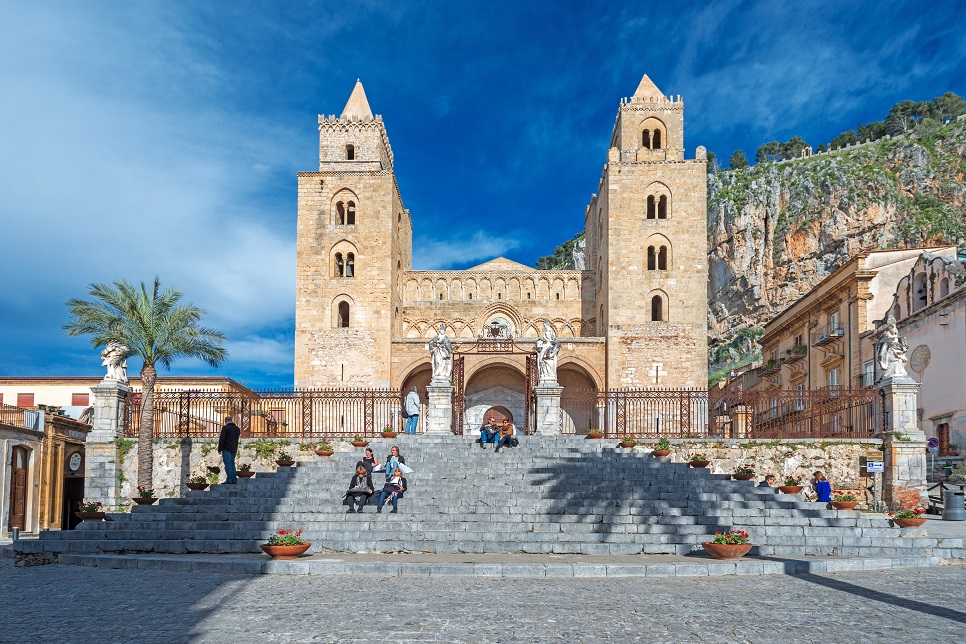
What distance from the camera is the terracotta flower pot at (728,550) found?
36.3 ft

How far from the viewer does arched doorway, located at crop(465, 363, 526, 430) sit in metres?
39.4

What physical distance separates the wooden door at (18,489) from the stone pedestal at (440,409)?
1150cm

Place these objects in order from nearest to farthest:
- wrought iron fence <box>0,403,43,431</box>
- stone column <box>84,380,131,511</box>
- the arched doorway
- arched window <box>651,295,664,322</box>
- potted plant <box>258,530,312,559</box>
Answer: potted plant <box>258,530,312,559</box>
stone column <box>84,380,131,511</box>
wrought iron fence <box>0,403,43,431</box>
arched window <box>651,295,664,322</box>
the arched doorway

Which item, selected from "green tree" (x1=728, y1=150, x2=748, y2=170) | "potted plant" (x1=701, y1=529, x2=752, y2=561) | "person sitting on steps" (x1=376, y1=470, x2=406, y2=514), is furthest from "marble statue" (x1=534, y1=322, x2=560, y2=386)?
"green tree" (x1=728, y1=150, x2=748, y2=170)

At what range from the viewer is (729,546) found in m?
11.1

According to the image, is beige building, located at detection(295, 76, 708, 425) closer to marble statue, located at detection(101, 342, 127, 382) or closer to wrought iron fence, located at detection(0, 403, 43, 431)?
wrought iron fence, located at detection(0, 403, 43, 431)

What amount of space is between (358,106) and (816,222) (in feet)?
163

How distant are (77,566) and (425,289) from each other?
32.1 metres

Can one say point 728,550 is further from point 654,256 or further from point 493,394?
point 654,256

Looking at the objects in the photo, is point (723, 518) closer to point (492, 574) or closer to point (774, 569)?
point (774, 569)

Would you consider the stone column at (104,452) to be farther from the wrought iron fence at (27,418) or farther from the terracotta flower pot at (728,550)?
the terracotta flower pot at (728,550)

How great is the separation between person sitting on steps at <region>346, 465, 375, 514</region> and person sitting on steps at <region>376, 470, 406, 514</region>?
240mm

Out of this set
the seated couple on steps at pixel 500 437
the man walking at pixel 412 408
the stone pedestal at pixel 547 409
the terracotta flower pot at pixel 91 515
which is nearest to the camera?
the terracotta flower pot at pixel 91 515

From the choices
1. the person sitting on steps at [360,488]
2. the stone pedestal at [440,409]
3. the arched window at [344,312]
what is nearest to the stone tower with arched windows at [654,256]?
the arched window at [344,312]
